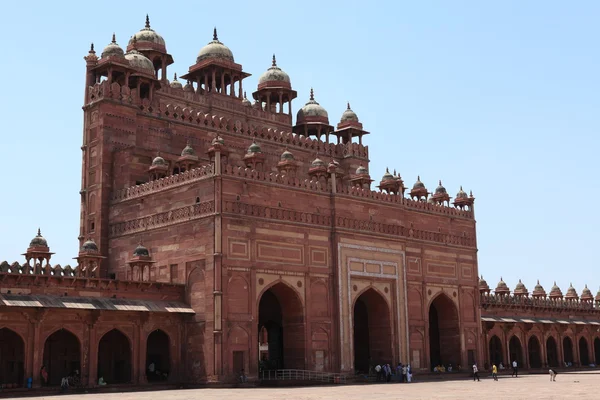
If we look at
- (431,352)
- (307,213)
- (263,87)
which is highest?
(263,87)

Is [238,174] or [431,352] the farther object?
[431,352]

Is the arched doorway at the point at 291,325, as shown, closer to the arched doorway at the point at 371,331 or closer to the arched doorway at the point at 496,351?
the arched doorway at the point at 371,331

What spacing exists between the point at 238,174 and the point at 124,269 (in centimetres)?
603

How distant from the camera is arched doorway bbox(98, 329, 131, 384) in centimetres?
2656

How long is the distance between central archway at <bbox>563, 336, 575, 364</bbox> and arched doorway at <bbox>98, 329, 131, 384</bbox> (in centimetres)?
3169

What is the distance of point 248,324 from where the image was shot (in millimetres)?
26781

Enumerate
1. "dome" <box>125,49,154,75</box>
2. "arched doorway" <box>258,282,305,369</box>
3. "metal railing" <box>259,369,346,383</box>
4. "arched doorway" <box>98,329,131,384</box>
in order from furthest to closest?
"dome" <box>125,49,154,75</box> < "arched doorway" <box>258,282,305,369</box> < "metal railing" <box>259,369,346,383</box> < "arched doorway" <box>98,329,131,384</box>

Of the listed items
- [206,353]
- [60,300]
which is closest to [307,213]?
[206,353]

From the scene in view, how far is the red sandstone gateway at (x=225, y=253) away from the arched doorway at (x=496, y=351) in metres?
4.05

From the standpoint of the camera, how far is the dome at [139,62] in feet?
106

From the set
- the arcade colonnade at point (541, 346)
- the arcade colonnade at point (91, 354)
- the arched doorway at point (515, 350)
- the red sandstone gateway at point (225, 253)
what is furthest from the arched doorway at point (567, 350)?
the arcade colonnade at point (91, 354)

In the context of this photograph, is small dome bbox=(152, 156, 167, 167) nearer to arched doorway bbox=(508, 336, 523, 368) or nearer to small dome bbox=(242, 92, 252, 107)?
small dome bbox=(242, 92, 252, 107)

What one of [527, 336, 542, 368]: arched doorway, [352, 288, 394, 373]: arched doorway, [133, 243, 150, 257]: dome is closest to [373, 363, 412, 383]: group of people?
[352, 288, 394, 373]: arched doorway

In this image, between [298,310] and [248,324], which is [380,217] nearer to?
[298,310]
